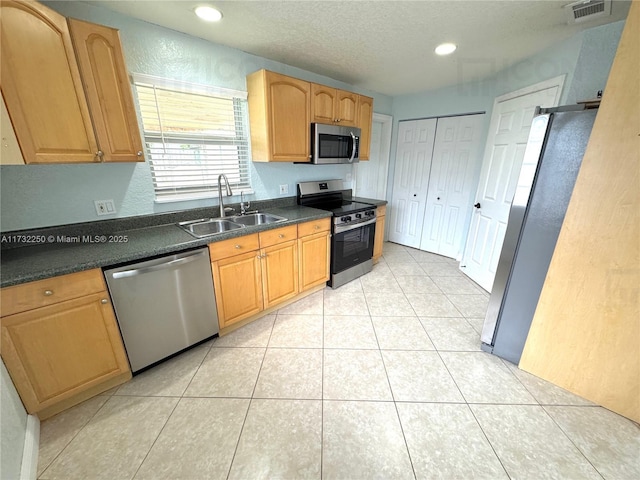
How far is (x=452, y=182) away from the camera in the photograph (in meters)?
3.52

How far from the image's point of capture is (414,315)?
239 cm

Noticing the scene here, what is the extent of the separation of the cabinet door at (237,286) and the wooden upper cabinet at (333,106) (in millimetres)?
1589

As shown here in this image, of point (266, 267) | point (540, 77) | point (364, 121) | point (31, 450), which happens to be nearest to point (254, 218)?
point (266, 267)

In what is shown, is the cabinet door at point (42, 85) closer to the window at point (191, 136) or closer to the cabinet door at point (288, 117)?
the window at point (191, 136)

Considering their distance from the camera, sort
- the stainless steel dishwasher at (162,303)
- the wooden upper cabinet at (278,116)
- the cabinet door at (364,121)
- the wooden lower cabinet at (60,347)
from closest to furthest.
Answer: the wooden lower cabinet at (60,347), the stainless steel dishwasher at (162,303), the wooden upper cabinet at (278,116), the cabinet door at (364,121)

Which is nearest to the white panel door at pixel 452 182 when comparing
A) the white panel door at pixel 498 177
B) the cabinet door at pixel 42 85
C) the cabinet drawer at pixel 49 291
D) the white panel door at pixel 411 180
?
the white panel door at pixel 411 180

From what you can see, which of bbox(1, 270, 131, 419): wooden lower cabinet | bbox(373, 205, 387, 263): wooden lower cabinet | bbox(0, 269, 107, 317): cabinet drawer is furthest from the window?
bbox(373, 205, 387, 263): wooden lower cabinet

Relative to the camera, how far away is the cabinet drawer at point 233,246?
1847mm

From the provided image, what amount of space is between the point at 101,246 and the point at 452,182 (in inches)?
155

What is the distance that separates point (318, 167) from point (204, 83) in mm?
1464

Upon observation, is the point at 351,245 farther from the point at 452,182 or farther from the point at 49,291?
the point at 49,291

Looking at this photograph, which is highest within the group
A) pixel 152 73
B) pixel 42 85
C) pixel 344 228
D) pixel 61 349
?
pixel 152 73

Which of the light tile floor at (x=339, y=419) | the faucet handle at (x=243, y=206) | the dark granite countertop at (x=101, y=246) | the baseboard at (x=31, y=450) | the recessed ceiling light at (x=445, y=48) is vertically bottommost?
the light tile floor at (x=339, y=419)

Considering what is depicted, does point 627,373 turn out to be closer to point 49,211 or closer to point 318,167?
point 318,167
